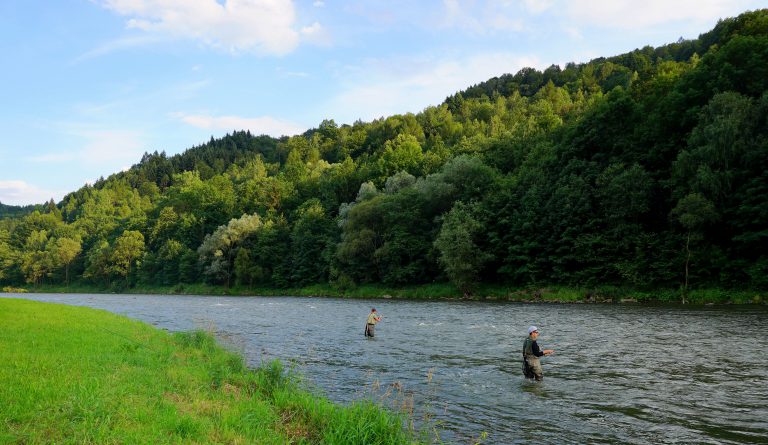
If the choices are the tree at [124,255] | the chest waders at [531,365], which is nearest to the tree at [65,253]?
the tree at [124,255]

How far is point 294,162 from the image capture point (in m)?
170

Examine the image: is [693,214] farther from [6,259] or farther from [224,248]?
[6,259]

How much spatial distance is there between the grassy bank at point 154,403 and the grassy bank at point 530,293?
43384mm

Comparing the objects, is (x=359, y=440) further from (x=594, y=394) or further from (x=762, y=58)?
(x=762, y=58)

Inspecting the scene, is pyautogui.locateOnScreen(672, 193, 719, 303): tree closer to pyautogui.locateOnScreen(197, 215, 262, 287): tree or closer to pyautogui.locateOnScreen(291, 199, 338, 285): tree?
pyautogui.locateOnScreen(291, 199, 338, 285): tree

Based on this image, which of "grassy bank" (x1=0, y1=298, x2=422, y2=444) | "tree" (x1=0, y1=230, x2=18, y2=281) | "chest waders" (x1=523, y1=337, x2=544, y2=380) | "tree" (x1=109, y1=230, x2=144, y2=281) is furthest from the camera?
"tree" (x1=0, y1=230, x2=18, y2=281)

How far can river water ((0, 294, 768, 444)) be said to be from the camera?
12094mm

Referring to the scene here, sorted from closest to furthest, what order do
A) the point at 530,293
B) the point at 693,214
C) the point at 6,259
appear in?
the point at 693,214 < the point at 530,293 < the point at 6,259

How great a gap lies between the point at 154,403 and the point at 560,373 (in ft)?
46.4

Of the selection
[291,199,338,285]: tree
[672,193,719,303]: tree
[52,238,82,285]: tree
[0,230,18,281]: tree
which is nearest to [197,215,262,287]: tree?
[291,199,338,285]: tree

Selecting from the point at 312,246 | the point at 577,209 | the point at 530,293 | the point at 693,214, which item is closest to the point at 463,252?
the point at 530,293

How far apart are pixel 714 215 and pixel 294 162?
140 metres

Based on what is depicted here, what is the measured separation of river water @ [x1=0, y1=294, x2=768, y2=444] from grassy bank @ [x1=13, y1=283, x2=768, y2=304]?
9.04 metres

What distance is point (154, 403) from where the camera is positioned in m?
9.81
